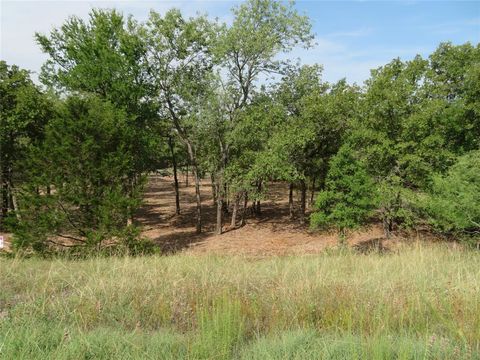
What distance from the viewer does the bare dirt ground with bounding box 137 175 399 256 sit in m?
19.4

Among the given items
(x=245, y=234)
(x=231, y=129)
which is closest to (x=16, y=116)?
(x=231, y=129)

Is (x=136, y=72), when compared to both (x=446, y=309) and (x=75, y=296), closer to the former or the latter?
(x=75, y=296)

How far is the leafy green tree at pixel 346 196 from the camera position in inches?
567

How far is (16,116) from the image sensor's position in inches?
738

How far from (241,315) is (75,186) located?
1114cm

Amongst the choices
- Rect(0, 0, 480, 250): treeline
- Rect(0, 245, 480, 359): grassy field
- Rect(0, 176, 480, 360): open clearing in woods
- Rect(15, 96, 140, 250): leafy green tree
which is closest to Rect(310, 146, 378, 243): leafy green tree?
Rect(0, 0, 480, 250): treeline

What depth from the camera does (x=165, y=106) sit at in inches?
914

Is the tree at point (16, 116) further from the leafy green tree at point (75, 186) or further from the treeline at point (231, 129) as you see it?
the leafy green tree at point (75, 186)

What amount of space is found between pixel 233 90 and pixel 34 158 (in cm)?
1235

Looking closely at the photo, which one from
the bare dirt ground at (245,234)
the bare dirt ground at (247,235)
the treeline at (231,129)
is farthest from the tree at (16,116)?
the bare dirt ground at (245,234)

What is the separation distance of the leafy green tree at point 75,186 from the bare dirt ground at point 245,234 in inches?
85.8

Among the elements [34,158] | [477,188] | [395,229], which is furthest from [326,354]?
[395,229]

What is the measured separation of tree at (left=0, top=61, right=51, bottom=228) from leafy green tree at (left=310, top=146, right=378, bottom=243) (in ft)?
53.9

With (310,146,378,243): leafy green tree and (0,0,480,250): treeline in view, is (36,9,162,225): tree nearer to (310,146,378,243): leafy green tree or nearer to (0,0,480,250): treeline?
(0,0,480,250): treeline
